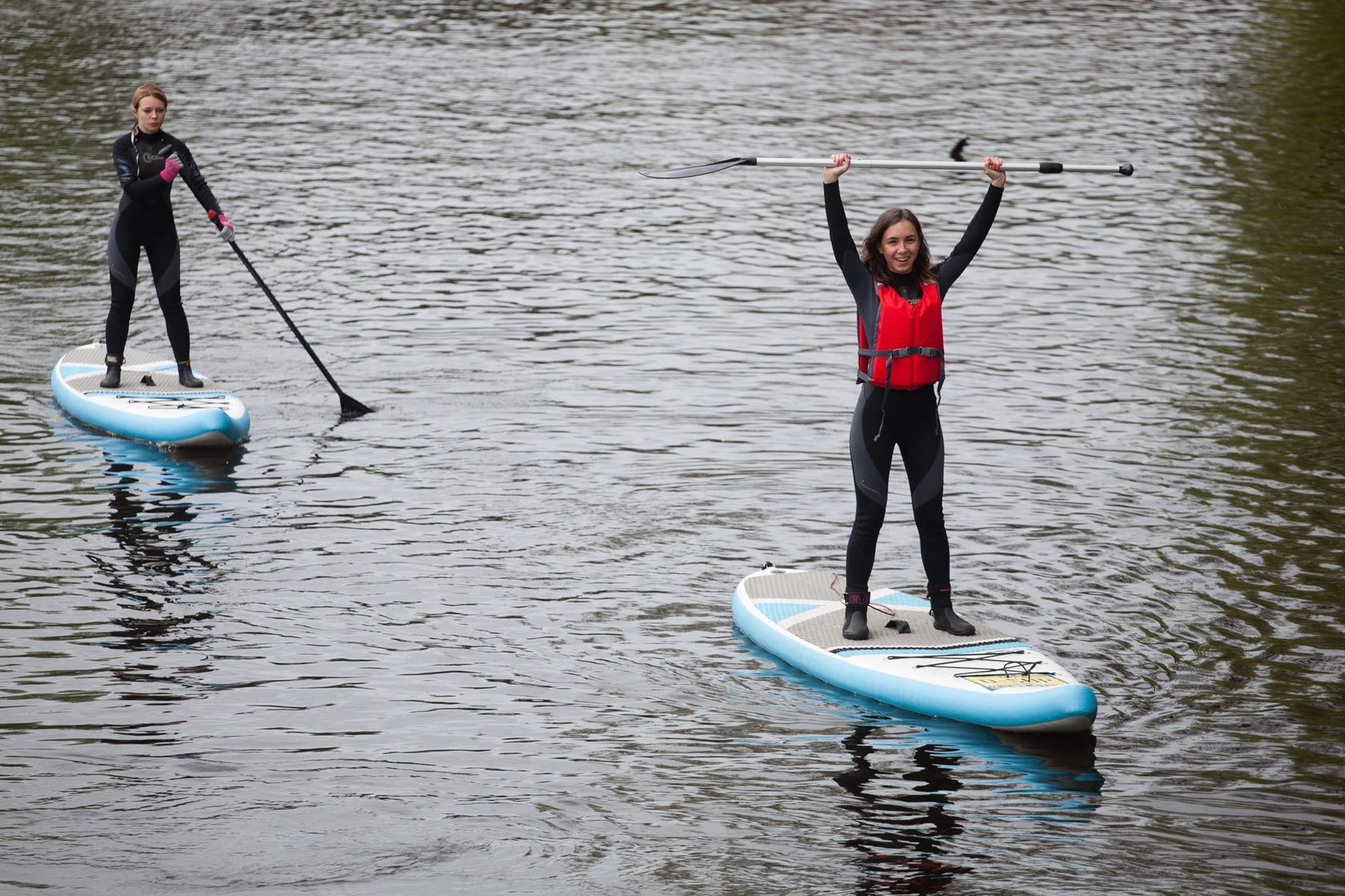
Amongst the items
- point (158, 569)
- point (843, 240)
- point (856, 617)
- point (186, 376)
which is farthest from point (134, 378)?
point (843, 240)

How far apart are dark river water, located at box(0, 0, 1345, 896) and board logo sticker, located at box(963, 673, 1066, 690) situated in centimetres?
26

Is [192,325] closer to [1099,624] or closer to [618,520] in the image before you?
[618,520]

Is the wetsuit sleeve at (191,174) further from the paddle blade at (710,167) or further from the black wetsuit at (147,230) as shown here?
the paddle blade at (710,167)

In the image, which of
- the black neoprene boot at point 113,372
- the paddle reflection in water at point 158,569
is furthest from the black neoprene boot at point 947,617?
the black neoprene boot at point 113,372

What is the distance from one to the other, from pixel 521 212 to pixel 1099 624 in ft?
40.9

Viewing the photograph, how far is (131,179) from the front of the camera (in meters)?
12.4

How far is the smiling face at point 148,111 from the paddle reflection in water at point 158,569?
7.97 feet

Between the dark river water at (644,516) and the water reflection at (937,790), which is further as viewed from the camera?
the dark river water at (644,516)

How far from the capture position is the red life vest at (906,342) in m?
8.24

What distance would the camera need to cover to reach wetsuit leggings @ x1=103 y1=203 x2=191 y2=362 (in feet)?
42.1

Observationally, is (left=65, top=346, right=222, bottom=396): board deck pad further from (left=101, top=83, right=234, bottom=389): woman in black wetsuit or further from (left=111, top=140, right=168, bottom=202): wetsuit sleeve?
(left=111, top=140, right=168, bottom=202): wetsuit sleeve

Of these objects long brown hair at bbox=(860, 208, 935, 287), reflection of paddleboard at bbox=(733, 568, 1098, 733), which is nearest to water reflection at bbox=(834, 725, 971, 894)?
reflection of paddleboard at bbox=(733, 568, 1098, 733)

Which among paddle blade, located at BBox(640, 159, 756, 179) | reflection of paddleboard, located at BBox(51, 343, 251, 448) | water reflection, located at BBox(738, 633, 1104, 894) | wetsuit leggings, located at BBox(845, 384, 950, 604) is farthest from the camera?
reflection of paddleboard, located at BBox(51, 343, 251, 448)

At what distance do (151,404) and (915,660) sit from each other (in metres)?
7.01
